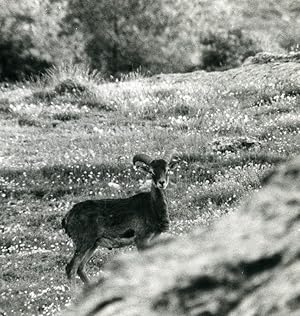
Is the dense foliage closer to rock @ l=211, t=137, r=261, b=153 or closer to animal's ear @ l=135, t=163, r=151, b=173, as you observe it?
rock @ l=211, t=137, r=261, b=153

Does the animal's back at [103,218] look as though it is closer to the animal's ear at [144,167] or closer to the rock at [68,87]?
the animal's ear at [144,167]

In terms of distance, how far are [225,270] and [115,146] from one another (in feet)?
31.8

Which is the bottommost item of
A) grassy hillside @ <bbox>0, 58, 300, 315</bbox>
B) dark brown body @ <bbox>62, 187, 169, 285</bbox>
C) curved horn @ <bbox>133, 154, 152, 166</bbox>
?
grassy hillside @ <bbox>0, 58, 300, 315</bbox>

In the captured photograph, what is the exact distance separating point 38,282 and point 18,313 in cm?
84

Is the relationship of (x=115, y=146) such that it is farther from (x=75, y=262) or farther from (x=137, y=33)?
(x=137, y=33)

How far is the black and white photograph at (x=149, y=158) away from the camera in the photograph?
186 centimetres

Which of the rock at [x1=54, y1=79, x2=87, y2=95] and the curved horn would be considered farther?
the rock at [x1=54, y1=79, x2=87, y2=95]

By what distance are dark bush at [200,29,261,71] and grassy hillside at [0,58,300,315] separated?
47 centimetres

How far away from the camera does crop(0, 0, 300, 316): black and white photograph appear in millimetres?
1863

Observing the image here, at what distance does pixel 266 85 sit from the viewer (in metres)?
13.9

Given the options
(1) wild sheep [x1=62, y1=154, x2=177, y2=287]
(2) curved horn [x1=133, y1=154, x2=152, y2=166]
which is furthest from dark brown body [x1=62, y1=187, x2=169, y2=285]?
(2) curved horn [x1=133, y1=154, x2=152, y2=166]

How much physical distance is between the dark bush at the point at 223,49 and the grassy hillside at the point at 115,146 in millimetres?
472

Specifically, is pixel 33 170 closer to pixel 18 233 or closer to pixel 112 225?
pixel 18 233

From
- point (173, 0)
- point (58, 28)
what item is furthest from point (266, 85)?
point (58, 28)
